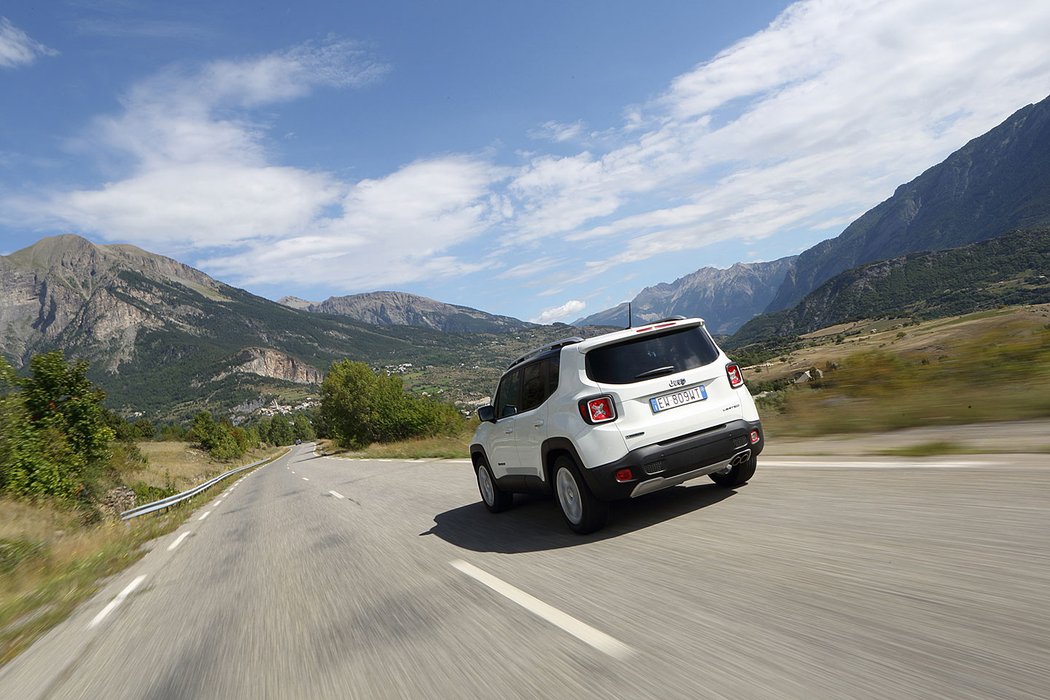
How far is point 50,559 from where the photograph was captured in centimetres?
972

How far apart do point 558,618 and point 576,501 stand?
2.06 m

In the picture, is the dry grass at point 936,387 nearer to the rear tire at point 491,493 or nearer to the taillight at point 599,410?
the rear tire at point 491,493

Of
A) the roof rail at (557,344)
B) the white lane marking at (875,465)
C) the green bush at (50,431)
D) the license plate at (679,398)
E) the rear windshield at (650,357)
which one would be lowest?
the white lane marking at (875,465)

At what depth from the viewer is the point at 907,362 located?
10.0 meters

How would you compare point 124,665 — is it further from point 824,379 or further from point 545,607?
point 824,379

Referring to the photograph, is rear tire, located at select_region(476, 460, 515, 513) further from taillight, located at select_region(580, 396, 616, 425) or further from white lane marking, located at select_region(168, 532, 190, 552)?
white lane marking, located at select_region(168, 532, 190, 552)

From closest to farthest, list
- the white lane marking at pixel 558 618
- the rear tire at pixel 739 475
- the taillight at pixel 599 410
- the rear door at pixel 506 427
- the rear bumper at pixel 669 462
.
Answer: the white lane marking at pixel 558 618 → the rear bumper at pixel 669 462 → the taillight at pixel 599 410 → the rear tire at pixel 739 475 → the rear door at pixel 506 427

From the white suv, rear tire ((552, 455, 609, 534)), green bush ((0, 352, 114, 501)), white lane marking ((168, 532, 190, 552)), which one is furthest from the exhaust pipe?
green bush ((0, 352, 114, 501))

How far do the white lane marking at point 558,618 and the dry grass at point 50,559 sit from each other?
14.0 feet

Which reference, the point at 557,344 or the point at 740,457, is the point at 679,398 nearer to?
the point at 740,457

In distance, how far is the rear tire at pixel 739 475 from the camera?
6.40 meters

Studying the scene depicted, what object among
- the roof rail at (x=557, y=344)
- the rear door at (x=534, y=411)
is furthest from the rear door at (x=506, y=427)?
the roof rail at (x=557, y=344)

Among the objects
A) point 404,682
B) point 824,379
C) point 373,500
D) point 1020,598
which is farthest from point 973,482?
point 373,500

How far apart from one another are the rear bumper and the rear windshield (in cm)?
64
